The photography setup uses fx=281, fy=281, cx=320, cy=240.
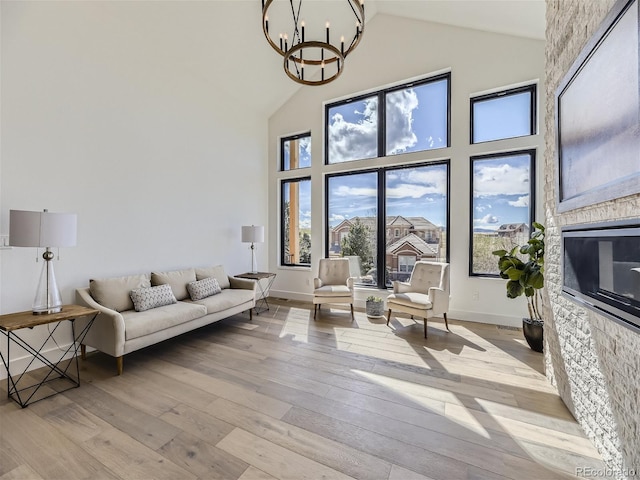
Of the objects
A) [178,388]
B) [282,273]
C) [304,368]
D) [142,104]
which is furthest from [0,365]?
[282,273]

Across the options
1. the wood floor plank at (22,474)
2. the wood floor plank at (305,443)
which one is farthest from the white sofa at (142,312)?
the wood floor plank at (305,443)

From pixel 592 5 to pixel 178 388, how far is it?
3908 millimetres

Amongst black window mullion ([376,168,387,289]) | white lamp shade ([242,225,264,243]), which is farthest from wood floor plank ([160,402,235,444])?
black window mullion ([376,168,387,289])

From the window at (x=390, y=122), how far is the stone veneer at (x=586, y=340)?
2.05m

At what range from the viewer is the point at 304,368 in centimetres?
270

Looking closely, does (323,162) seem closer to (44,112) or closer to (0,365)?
(44,112)

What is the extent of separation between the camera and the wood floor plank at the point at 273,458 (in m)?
Result: 1.52

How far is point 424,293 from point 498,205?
1.61 m

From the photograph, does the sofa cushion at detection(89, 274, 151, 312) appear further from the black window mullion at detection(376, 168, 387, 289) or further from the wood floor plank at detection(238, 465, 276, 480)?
the black window mullion at detection(376, 168, 387, 289)

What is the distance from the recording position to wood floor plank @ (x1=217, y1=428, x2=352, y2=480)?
4.99ft

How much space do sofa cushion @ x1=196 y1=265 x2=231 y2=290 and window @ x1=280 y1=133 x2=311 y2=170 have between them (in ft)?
8.29

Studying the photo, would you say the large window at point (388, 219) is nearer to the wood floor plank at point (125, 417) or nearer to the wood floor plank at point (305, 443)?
the wood floor plank at point (305, 443)

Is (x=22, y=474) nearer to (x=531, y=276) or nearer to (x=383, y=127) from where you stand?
(x=531, y=276)

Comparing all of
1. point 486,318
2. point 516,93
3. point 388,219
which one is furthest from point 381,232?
point 516,93
